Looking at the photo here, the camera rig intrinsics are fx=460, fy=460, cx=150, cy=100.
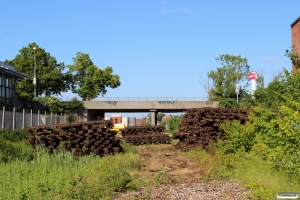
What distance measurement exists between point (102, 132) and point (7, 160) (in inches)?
179

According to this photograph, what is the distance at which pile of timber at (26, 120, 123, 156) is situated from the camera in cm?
1833

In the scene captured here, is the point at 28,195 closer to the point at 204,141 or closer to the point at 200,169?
the point at 200,169

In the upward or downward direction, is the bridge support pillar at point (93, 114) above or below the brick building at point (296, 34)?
below

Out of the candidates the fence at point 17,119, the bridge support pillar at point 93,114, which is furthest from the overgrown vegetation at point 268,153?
the bridge support pillar at point 93,114

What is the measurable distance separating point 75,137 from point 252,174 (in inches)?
363

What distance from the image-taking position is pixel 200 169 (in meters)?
15.2

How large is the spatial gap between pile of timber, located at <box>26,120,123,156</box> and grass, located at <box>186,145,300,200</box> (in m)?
4.44

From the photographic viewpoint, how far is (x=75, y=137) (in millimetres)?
18844

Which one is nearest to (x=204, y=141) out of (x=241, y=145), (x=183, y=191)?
(x=241, y=145)

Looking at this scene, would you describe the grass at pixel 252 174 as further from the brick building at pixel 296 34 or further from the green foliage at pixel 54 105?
the green foliage at pixel 54 105

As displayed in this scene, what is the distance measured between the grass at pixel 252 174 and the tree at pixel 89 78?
59611 mm

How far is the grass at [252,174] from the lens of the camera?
31.1 feet

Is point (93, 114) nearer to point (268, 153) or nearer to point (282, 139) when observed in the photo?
point (268, 153)

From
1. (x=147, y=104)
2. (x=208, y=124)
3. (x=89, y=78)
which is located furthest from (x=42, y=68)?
(x=208, y=124)
